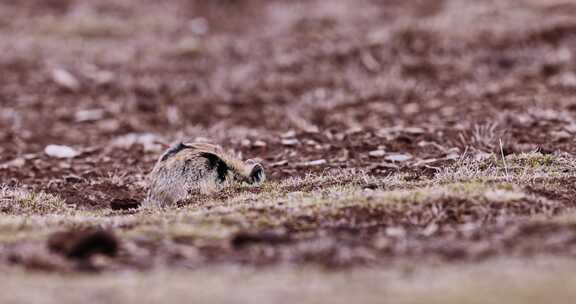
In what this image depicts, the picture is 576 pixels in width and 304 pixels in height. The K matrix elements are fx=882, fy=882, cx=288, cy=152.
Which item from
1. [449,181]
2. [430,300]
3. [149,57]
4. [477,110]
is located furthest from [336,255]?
[149,57]

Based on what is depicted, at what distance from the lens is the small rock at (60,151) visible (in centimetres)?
1058

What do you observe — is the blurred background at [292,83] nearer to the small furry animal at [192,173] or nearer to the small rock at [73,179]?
the small rock at [73,179]

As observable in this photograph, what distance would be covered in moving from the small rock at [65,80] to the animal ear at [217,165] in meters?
6.97

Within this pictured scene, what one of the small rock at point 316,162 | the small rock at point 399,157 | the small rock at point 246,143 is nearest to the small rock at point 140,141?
the small rock at point 246,143

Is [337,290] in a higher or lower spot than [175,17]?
lower

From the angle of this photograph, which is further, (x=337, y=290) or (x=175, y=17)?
(x=175, y=17)

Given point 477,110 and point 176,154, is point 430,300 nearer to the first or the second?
point 176,154

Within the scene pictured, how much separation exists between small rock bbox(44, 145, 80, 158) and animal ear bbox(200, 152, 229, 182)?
10.1ft

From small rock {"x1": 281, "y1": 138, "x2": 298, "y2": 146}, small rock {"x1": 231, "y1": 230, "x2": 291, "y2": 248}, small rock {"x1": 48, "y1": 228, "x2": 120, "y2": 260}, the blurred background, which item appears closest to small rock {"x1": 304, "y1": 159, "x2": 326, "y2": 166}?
the blurred background

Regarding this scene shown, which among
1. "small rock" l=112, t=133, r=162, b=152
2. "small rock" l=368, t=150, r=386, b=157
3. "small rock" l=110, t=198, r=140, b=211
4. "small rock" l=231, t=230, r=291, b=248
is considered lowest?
"small rock" l=231, t=230, r=291, b=248

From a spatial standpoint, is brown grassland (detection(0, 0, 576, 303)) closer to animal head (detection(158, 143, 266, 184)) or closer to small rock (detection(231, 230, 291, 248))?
small rock (detection(231, 230, 291, 248))

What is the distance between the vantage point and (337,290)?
13.9 feet

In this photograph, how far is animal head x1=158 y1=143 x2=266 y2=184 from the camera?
8.02m

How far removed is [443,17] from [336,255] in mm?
12999
